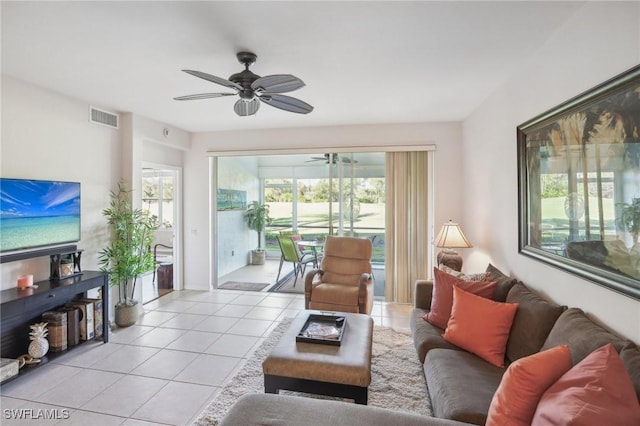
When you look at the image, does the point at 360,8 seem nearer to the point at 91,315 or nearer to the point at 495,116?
the point at 495,116

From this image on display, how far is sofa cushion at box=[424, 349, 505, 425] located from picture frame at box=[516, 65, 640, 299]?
31.9 inches

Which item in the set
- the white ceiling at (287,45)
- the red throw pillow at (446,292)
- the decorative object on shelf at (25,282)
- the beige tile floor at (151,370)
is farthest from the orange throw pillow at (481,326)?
the decorative object on shelf at (25,282)

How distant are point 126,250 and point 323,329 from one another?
265cm

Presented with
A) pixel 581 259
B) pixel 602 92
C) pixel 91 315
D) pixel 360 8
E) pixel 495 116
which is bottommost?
pixel 91 315

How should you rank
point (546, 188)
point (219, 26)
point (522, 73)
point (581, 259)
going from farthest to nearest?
point (522, 73) < point (546, 188) < point (219, 26) < point (581, 259)

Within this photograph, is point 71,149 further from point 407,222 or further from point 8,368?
point 407,222

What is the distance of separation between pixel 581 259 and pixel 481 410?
1.07 metres

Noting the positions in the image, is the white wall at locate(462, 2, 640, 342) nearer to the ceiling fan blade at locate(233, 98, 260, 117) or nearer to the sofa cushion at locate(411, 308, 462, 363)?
the sofa cushion at locate(411, 308, 462, 363)

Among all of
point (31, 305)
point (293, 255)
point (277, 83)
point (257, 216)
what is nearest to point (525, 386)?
point (277, 83)

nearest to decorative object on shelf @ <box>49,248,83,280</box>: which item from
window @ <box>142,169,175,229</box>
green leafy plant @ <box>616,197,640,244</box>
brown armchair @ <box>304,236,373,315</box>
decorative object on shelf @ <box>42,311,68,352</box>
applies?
decorative object on shelf @ <box>42,311,68,352</box>

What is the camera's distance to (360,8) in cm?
183

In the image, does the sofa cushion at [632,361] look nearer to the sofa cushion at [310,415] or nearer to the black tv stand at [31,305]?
the sofa cushion at [310,415]

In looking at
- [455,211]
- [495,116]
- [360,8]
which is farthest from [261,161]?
[360,8]

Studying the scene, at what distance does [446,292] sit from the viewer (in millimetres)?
2537
